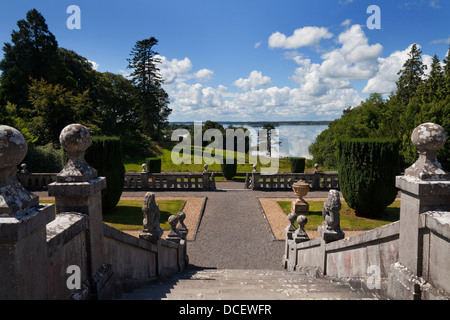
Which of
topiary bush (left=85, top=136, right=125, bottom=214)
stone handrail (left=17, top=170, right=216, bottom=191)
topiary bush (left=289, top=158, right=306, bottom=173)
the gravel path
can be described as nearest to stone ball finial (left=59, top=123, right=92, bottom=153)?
the gravel path

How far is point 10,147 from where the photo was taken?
2.14m

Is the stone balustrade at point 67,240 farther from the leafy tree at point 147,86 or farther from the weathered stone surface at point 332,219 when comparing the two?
the leafy tree at point 147,86

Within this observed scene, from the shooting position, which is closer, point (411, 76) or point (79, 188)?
point (79, 188)

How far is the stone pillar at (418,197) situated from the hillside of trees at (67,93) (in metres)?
24.1

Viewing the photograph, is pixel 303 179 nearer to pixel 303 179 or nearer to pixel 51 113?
pixel 303 179

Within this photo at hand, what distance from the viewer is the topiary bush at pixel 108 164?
13.7m

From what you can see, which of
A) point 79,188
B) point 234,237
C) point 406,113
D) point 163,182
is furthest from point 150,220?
point 406,113

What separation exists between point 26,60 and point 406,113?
130 feet

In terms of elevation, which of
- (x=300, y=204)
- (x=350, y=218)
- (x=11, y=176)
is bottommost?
(x=350, y=218)

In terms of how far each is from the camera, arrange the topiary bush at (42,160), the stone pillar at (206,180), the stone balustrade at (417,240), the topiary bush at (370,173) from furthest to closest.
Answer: the topiary bush at (42,160)
the stone pillar at (206,180)
the topiary bush at (370,173)
the stone balustrade at (417,240)

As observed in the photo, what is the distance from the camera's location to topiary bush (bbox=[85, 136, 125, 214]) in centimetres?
1366

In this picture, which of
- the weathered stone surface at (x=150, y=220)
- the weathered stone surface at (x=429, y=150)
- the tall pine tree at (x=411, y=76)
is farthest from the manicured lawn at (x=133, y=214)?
the tall pine tree at (x=411, y=76)

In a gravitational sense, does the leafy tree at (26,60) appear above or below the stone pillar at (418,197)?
above

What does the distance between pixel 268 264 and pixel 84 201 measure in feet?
24.8
